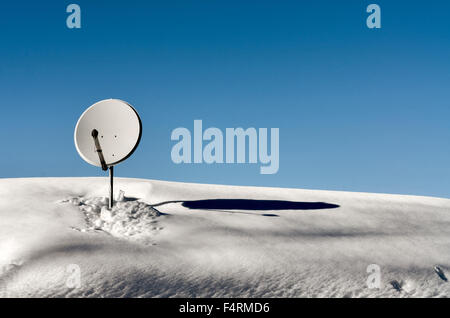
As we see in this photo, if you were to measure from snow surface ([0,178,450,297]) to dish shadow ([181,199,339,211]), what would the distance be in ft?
0.10

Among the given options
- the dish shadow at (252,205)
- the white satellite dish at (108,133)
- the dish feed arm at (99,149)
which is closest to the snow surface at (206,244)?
the dish shadow at (252,205)

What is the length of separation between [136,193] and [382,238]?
266 inches

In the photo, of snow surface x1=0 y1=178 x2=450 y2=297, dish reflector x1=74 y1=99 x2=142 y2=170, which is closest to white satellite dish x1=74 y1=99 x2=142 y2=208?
dish reflector x1=74 y1=99 x2=142 y2=170

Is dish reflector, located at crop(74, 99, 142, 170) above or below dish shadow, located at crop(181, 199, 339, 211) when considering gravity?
above

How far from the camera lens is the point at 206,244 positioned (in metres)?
9.89

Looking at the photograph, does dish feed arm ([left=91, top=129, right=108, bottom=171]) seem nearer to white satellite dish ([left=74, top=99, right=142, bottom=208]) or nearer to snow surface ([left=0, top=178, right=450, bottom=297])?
white satellite dish ([left=74, top=99, right=142, bottom=208])

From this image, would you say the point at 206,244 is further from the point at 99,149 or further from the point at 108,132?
the point at 108,132

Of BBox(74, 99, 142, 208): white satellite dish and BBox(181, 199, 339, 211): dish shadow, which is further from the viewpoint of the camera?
BBox(181, 199, 339, 211): dish shadow

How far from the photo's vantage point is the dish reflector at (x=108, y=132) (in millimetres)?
12344

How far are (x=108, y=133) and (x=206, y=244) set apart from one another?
4430mm

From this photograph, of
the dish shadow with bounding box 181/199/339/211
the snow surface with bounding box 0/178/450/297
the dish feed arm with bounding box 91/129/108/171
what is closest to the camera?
the snow surface with bounding box 0/178/450/297

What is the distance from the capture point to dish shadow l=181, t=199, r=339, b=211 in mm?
13031

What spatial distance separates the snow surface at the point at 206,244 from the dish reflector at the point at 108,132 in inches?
48.1
